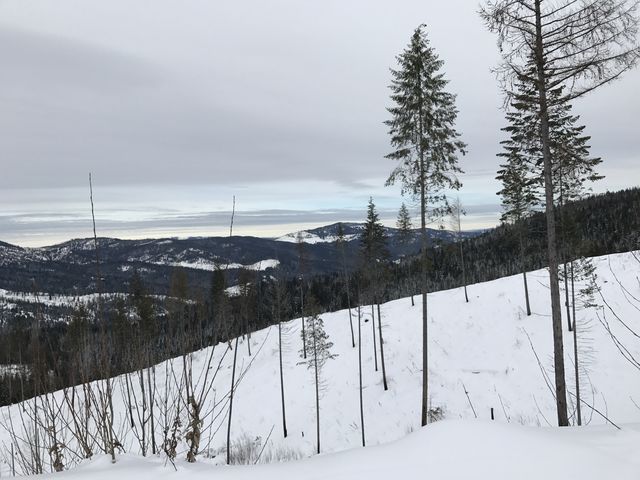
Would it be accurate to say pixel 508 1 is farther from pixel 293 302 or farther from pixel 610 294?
pixel 293 302

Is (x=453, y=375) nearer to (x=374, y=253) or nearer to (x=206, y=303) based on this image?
(x=374, y=253)

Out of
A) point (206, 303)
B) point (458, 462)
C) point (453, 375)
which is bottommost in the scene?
point (453, 375)

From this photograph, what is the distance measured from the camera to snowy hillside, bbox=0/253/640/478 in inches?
783

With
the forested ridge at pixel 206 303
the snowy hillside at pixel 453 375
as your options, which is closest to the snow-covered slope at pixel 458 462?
the forested ridge at pixel 206 303

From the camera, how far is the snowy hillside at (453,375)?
19.9 m

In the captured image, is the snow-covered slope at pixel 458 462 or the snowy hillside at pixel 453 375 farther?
the snowy hillside at pixel 453 375

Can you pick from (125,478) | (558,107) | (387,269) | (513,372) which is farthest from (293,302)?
(125,478)

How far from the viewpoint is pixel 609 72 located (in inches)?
320

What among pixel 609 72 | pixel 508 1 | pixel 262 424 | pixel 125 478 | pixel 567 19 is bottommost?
pixel 262 424

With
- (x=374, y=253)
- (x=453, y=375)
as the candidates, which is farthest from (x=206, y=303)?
(x=453, y=375)

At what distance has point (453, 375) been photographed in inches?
940

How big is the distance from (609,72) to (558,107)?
2300 mm

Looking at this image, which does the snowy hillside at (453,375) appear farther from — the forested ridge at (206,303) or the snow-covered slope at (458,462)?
the snow-covered slope at (458,462)

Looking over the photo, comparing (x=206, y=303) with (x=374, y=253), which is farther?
(x=206, y=303)
